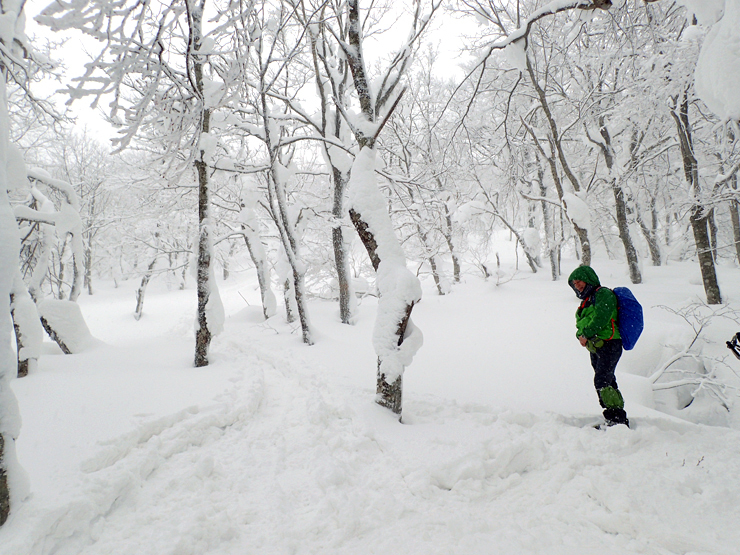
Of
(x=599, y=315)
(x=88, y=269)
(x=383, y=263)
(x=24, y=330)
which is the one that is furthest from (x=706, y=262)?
(x=88, y=269)

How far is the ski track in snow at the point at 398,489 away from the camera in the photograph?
7.11 ft

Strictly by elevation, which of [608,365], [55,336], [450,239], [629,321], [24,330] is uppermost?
[450,239]

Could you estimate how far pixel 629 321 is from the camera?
346cm

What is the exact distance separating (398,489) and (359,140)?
12.3 ft

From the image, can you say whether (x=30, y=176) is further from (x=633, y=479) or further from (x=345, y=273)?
(x=633, y=479)

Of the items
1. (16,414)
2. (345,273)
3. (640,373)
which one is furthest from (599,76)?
(16,414)

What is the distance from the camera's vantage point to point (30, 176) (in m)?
5.48

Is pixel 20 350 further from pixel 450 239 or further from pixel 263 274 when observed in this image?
pixel 450 239

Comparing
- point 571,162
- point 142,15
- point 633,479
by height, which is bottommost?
point 633,479

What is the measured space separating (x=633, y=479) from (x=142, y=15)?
494 cm

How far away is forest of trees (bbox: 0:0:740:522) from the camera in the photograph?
3.53m

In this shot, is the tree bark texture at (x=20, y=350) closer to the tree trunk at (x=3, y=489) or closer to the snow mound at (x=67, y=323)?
the snow mound at (x=67, y=323)

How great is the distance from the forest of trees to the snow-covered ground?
646 mm

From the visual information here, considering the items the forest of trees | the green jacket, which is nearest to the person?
the green jacket
